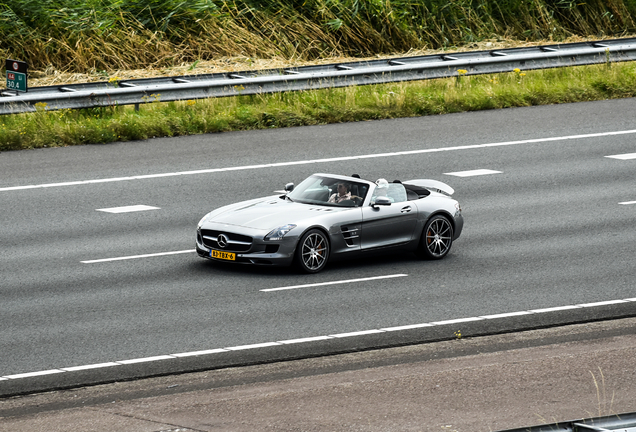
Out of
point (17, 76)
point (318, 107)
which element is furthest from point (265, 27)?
point (17, 76)

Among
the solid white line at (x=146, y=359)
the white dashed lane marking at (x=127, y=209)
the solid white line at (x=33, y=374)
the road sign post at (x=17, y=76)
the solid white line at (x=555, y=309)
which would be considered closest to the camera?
the solid white line at (x=33, y=374)

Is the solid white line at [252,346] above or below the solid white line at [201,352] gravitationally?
above

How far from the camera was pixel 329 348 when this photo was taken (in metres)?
11.3

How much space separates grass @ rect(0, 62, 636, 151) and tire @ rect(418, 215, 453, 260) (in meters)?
8.78

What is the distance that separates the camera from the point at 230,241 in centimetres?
1425

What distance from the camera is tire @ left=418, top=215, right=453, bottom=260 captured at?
49.9 ft

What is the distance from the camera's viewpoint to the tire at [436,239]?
15203 mm

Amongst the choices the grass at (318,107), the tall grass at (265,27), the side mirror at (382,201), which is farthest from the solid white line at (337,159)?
the tall grass at (265,27)

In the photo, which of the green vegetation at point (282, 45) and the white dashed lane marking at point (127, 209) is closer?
the white dashed lane marking at point (127, 209)

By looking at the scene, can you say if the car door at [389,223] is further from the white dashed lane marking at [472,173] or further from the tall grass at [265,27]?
the tall grass at [265,27]

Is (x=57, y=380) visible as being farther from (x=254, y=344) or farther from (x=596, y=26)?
(x=596, y=26)

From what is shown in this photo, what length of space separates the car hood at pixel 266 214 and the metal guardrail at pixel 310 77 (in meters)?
8.54

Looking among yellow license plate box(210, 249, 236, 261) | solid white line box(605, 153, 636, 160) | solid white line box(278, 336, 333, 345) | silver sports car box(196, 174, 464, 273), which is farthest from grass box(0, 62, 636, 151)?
solid white line box(278, 336, 333, 345)

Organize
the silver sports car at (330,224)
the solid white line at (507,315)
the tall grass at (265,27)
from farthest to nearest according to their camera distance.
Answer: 1. the tall grass at (265,27)
2. the silver sports car at (330,224)
3. the solid white line at (507,315)
